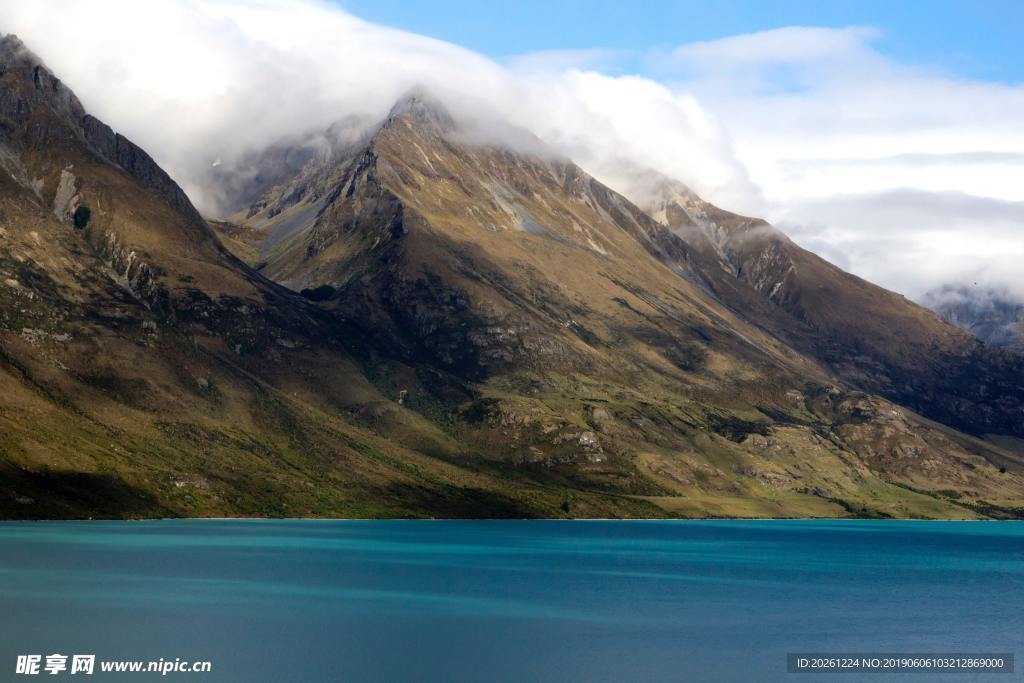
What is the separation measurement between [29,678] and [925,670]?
8695cm

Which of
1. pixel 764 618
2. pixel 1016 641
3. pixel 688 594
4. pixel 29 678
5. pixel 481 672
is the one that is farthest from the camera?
pixel 688 594

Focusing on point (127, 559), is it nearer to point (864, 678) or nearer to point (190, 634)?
point (190, 634)

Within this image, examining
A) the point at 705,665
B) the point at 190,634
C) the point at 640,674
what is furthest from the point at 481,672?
the point at 190,634

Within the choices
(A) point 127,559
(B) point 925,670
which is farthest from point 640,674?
(A) point 127,559

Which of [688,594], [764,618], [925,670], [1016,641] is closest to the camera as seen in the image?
[925,670]

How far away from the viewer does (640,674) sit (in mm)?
115375

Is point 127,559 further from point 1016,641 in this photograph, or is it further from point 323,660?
point 1016,641

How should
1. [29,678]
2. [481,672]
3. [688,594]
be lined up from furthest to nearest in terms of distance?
[688,594] < [481,672] < [29,678]

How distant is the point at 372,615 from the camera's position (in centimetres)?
14588

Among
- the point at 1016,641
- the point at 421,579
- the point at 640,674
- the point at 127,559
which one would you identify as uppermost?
the point at 1016,641

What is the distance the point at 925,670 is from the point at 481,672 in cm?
4658

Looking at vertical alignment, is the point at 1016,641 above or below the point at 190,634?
above

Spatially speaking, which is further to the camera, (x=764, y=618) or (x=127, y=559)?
(x=127, y=559)

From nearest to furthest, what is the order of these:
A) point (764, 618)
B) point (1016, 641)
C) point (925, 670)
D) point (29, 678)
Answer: point (29, 678) < point (925, 670) < point (1016, 641) < point (764, 618)
